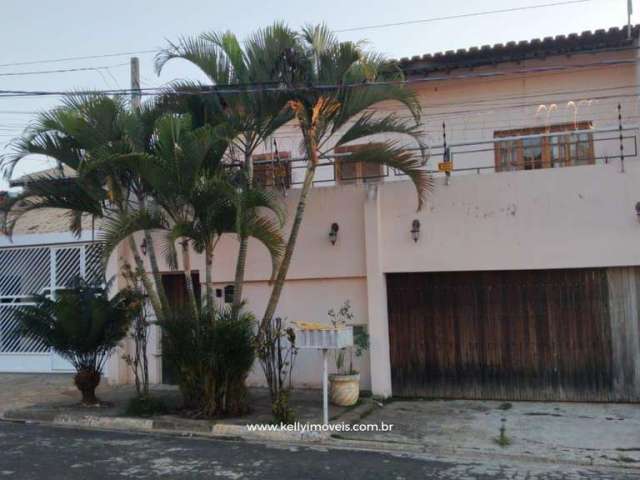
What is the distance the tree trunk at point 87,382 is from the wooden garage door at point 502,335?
4.91 meters

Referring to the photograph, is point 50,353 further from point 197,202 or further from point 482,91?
point 482,91

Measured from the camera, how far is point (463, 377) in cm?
1098

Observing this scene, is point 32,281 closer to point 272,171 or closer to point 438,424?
point 272,171

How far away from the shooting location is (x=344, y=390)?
406 inches

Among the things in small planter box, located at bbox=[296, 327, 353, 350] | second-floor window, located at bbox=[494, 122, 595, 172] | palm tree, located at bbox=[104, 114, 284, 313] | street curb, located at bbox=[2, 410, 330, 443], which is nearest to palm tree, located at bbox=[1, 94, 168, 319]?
palm tree, located at bbox=[104, 114, 284, 313]

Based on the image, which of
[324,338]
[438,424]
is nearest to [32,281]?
[324,338]

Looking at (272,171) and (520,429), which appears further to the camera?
(272,171)

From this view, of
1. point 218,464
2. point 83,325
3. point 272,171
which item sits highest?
point 272,171

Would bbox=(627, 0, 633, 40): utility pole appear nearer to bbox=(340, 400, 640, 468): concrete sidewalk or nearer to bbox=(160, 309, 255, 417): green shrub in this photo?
bbox=(340, 400, 640, 468): concrete sidewalk

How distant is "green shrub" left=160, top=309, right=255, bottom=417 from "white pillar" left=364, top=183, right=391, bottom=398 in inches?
93.5

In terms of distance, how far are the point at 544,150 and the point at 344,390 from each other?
6.09 m

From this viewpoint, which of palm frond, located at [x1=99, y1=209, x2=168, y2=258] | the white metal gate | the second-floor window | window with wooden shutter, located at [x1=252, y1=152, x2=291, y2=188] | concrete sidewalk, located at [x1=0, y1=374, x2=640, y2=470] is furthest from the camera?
the white metal gate

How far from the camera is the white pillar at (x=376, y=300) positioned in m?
11.1

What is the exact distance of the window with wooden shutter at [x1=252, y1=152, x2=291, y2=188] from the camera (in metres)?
12.3
